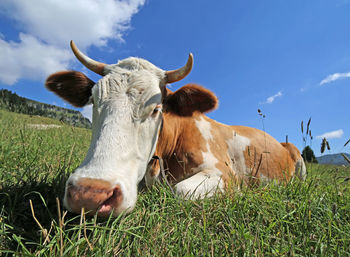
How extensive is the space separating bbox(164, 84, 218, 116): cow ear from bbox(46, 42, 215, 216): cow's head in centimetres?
21

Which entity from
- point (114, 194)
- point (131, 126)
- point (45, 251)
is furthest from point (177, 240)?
point (131, 126)

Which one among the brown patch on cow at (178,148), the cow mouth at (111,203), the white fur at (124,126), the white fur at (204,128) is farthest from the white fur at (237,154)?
the cow mouth at (111,203)

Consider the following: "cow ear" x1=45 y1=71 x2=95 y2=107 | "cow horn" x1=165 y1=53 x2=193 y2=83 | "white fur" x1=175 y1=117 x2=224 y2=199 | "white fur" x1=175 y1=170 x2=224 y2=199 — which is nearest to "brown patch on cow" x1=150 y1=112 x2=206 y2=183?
"white fur" x1=175 y1=117 x2=224 y2=199

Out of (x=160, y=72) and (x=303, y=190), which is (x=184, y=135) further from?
(x=303, y=190)

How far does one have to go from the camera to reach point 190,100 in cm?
351

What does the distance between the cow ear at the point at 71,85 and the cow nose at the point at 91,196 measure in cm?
224

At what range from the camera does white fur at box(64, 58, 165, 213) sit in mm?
1875

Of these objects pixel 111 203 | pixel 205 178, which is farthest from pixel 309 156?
pixel 111 203

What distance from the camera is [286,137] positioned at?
333cm

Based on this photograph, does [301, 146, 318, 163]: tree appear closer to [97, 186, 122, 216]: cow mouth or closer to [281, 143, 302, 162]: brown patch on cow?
[281, 143, 302, 162]: brown patch on cow

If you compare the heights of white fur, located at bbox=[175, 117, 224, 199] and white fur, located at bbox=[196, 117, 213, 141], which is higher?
white fur, located at bbox=[196, 117, 213, 141]

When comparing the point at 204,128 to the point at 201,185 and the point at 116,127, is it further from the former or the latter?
the point at 116,127

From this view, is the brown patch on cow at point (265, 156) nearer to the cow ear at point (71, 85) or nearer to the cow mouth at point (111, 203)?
the cow ear at point (71, 85)

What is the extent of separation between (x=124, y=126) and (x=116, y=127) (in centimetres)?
9
